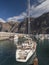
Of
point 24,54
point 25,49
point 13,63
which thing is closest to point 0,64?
point 13,63

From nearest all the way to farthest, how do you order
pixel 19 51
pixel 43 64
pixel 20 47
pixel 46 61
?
1. pixel 43 64
2. pixel 46 61
3. pixel 19 51
4. pixel 20 47

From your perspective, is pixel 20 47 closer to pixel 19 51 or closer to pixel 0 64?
pixel 19 51

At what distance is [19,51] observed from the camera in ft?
180

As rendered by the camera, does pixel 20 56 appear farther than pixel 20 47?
No

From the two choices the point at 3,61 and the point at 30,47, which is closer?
the point at 3,61

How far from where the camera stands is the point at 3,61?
50906mm

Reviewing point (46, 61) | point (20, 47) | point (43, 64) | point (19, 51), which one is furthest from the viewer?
point (20, 47)

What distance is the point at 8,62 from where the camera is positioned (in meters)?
49.8

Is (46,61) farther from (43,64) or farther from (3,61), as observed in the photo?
(3,61)

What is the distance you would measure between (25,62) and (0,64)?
5.54 m

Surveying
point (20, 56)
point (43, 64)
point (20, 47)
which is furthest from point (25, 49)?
point (43, 64)

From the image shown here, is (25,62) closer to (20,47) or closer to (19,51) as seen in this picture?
(19,51)

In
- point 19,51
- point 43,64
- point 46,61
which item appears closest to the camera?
point 43,64

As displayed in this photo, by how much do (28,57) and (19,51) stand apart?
3499 mm
